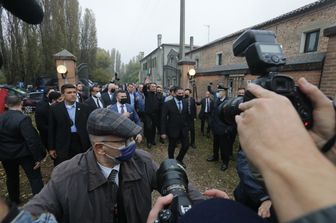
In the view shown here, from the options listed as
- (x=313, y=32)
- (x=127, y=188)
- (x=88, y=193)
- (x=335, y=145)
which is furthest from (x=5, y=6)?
(x=313, y=32)

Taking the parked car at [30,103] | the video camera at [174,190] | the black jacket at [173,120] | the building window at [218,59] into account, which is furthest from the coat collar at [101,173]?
the building window at [218,59]

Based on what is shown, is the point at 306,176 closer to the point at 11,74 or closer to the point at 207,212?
the point at 207,212

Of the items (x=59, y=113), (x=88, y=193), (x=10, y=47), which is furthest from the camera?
(x=10, y=47)

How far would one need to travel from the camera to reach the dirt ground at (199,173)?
468 cm

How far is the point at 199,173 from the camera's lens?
544 cm

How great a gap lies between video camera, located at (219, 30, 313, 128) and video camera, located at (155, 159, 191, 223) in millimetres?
428

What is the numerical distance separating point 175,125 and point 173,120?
5.3 inches

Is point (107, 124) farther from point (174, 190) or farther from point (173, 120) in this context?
point (173, 120)

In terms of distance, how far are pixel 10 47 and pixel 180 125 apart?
19.2 metres

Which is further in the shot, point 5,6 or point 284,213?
point 5,6

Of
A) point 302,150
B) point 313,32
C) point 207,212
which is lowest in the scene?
point 207,212

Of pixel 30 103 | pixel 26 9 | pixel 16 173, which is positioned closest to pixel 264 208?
pixel 26 9

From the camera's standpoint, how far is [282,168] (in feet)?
1.51

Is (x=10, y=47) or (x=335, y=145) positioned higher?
(x=10, y=47)
